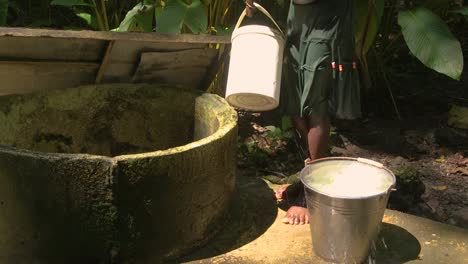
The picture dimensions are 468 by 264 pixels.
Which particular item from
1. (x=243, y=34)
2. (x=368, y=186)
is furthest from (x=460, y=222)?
(x=243, y=34)

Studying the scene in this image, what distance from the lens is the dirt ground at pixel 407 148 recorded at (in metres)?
3.68

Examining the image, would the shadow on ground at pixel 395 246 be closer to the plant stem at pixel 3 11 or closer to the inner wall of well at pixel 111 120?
the inner wall of well at pixel 111 120

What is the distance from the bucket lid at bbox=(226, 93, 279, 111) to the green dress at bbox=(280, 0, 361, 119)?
0.17m

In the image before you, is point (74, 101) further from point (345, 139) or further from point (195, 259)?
point (345, 139)

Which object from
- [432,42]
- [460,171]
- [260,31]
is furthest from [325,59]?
[460,171]

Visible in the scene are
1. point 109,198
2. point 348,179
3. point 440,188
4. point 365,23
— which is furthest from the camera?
point 365,23

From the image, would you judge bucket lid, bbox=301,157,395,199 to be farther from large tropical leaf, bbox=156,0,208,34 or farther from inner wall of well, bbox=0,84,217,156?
large tropical leaf, bbox=156,0,208,34

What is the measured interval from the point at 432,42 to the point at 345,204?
1.69m

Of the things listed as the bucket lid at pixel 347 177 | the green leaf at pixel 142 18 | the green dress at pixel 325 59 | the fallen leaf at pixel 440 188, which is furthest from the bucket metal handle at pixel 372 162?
the green leaf at pixel 142 18

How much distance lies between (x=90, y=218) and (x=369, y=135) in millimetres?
2472

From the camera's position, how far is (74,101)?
349cm

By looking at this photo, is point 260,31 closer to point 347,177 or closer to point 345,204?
point 347,177

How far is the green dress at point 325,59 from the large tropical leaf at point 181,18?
876mm

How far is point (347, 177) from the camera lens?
114 inches
